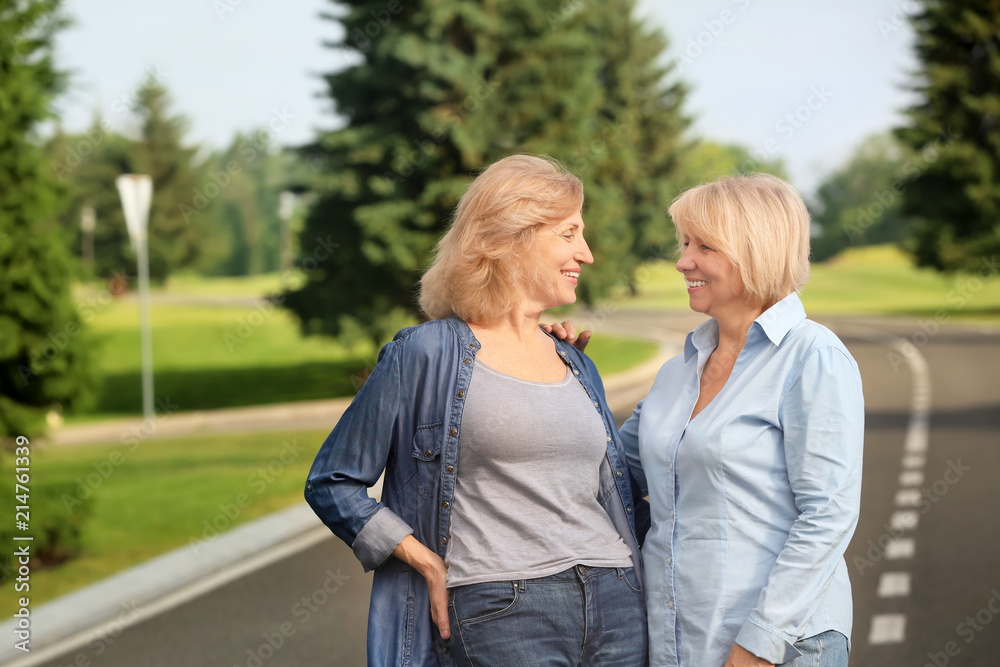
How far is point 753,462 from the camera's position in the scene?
96.1 inches

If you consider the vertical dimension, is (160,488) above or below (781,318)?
below

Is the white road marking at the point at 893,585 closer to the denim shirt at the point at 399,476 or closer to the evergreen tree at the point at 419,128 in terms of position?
the denim shirt at the point at 399,476

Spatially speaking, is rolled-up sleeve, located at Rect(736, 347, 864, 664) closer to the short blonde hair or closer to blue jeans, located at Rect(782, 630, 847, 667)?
blue jeans, located at Rect(782, 630, 847, 667)

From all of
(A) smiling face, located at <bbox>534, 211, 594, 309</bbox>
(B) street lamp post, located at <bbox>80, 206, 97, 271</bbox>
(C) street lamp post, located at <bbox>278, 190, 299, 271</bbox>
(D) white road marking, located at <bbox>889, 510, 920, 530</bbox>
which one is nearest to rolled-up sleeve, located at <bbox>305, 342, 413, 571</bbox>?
(A) smiling face, located at <bbox>534, 211, 594, 309</bbox>

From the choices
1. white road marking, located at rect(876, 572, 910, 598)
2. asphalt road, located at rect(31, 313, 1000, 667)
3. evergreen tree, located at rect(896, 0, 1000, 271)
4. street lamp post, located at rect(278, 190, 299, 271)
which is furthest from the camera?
street lamp post, located at rect(278, 190, 299, 271)

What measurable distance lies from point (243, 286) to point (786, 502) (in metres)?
79.5

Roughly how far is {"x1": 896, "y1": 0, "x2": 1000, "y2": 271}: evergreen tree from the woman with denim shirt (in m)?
43.0

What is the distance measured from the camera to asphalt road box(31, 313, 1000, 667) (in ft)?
18.9

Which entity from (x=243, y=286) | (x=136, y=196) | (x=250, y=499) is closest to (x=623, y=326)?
(x=136, y=196)

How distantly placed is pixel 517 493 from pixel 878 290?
221 feet

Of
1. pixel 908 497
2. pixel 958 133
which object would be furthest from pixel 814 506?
pixel 958 133
